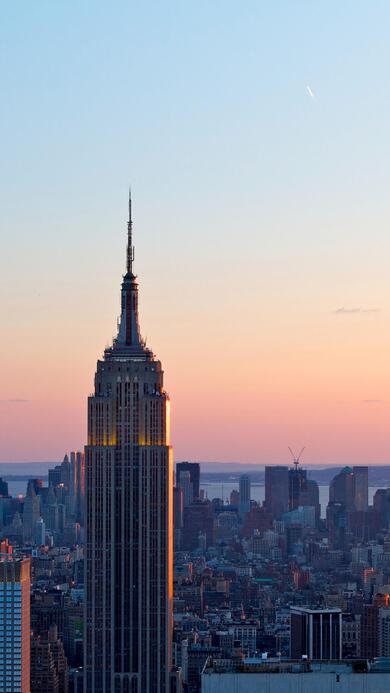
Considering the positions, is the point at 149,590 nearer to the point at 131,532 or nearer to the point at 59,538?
the point at 131,532

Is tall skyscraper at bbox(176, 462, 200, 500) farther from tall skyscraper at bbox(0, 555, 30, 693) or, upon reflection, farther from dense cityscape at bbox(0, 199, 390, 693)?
tall skyscraper at bbox(0, 555, 30, 693)

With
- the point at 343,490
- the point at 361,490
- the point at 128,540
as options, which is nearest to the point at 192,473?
the point at 343,490

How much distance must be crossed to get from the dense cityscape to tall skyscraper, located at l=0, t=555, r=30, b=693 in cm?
5

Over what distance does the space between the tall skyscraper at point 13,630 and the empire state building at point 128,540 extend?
18.8 ft

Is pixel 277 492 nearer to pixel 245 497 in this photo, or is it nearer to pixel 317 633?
pixel 245 497

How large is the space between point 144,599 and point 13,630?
734 cm

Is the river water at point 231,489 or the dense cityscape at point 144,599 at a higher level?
the river water at point 231,489

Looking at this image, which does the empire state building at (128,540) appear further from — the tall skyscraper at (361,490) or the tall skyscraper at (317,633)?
the tall skyscraper at (361,490)

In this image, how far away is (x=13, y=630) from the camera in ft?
151

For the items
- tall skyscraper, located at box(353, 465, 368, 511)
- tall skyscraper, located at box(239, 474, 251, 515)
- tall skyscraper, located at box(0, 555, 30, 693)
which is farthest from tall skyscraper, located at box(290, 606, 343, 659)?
tall skyscraper, located at box(239, 474, 251, 515)

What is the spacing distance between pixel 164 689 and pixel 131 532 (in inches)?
136

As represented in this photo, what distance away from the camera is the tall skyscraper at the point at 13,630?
45188 millimetres

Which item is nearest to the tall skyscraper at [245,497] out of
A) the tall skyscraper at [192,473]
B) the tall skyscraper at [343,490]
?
the tall skyscraper at [343,490]

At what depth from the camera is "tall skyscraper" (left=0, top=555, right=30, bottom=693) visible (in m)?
45.2
